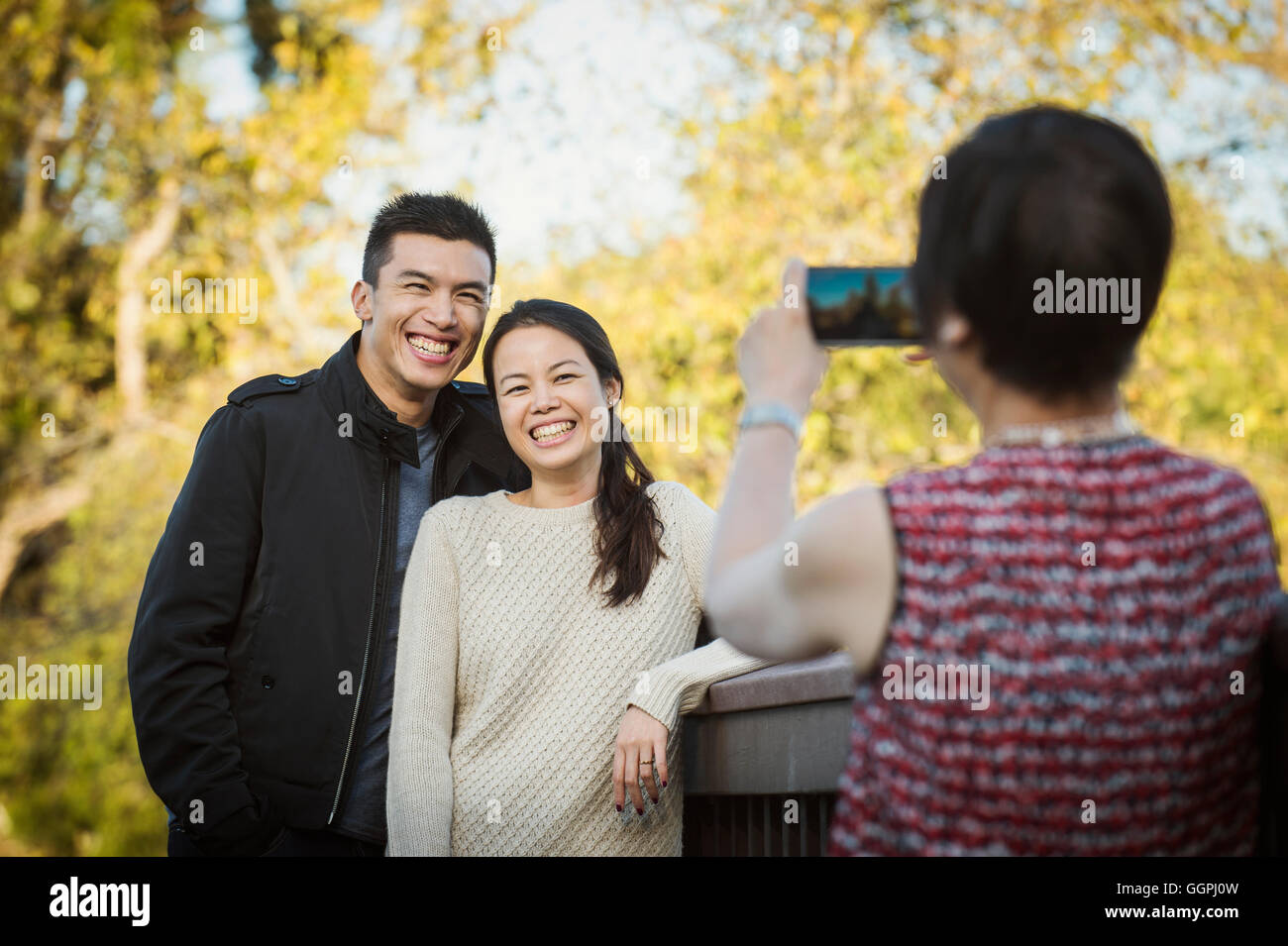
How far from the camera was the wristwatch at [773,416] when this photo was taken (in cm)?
116

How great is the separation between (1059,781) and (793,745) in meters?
0.66

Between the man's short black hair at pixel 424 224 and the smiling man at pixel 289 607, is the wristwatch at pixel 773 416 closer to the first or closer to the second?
the smiling man at pixel 289 607

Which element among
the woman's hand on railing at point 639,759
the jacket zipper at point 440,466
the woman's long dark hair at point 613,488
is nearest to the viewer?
the woman's hand on railing at point 639,759

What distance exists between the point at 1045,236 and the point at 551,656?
1.20 meters

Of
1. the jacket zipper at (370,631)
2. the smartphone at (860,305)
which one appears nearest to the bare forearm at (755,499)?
the smartphone at (860,305)

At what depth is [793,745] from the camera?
5.39ft

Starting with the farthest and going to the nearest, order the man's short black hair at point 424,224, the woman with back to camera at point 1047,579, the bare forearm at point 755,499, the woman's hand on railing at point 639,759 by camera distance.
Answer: the man's short black hair at point 424,224 → the woman's hand on railing at point 639,759 → the bare forearm at point 755,499 → the woman with back to camera at point 1047,579

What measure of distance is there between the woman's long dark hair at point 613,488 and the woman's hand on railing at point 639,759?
25 cm

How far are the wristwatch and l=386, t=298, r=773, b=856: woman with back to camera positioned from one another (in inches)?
31.9

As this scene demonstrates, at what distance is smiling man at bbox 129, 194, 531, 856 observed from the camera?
2.32m

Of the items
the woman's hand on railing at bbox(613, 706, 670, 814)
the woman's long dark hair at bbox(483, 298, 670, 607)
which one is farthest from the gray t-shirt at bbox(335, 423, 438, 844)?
the woman's hand on railing at bbox(613, 706, 670, 814)

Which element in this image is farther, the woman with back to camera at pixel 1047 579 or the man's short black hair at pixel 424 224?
the man's short black hair at pixel 424 224

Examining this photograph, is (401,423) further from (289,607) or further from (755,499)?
(755,499)
